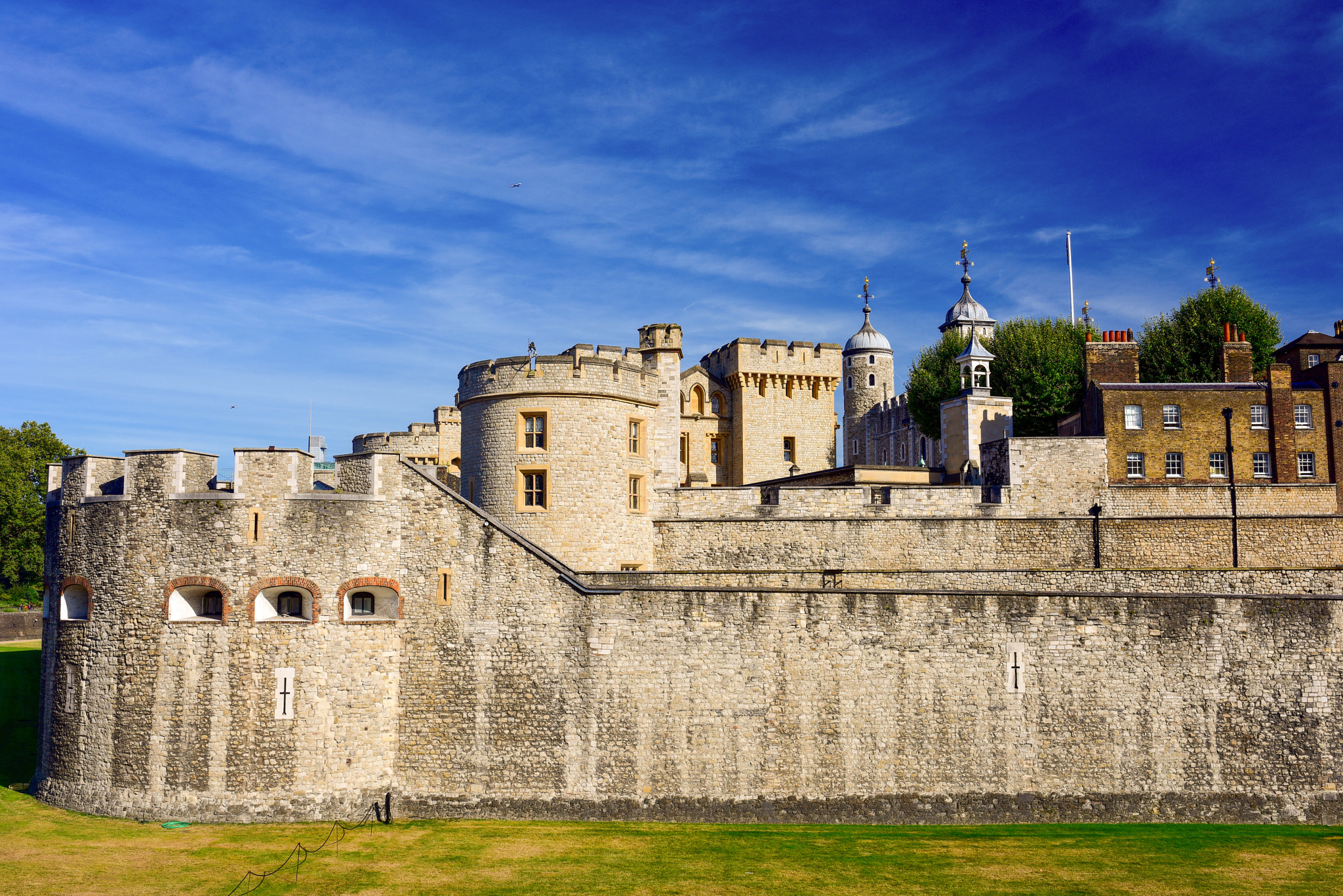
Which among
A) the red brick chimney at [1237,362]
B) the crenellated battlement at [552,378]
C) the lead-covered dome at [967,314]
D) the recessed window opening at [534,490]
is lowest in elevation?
the recessed window opening at [534,490]

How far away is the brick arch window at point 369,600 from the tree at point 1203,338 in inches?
1440

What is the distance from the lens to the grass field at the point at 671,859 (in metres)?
19.0

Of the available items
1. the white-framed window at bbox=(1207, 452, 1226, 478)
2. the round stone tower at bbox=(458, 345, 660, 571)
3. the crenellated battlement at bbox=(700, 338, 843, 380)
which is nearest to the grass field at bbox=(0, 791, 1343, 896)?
the round stone tower at bbox=(458, 345, 660, 571)

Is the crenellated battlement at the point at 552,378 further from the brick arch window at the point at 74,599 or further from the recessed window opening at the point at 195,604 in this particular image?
the brick arch window at the point at 74,599

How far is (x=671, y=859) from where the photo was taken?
20.3m

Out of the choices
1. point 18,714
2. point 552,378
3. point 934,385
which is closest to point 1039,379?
point 934,385

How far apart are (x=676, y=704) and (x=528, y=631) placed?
3787 millimetres

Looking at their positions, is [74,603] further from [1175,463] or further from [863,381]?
[863,381]

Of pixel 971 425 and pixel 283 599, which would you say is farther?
pixel 971 425

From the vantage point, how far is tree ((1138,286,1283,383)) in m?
45.5

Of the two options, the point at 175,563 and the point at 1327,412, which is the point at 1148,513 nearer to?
the point at 1327,412

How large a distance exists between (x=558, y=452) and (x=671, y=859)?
1076cm

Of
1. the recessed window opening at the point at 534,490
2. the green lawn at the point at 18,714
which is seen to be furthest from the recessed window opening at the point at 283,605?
the green lawn at the point at 18,714

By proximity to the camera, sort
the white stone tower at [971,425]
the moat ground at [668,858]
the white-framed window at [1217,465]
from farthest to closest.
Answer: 1. the white stone tower at [971,425]
2. the white-framed window at [1217,465]
3. the moat ground at [668,858]
